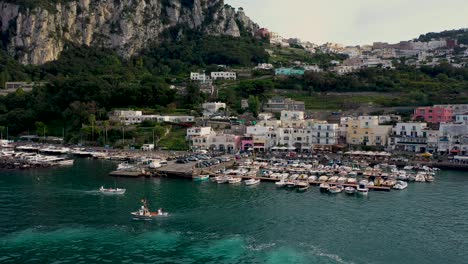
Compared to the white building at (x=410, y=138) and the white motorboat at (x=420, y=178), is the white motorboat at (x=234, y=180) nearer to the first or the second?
the white motorboat at (x=420, y=178)

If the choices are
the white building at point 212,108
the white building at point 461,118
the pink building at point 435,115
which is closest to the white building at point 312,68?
the white building at point 212,108

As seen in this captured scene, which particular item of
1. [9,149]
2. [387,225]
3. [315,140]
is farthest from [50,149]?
[387,225]

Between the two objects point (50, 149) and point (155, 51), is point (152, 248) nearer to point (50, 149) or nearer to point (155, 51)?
point (50, 149)

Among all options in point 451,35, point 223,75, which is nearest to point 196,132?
point 223,75

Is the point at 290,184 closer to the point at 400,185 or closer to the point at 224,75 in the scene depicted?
the point at 400,185

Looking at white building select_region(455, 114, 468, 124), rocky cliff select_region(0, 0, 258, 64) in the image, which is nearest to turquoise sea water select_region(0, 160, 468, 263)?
white building select_region(455, 114, 468, 124)
